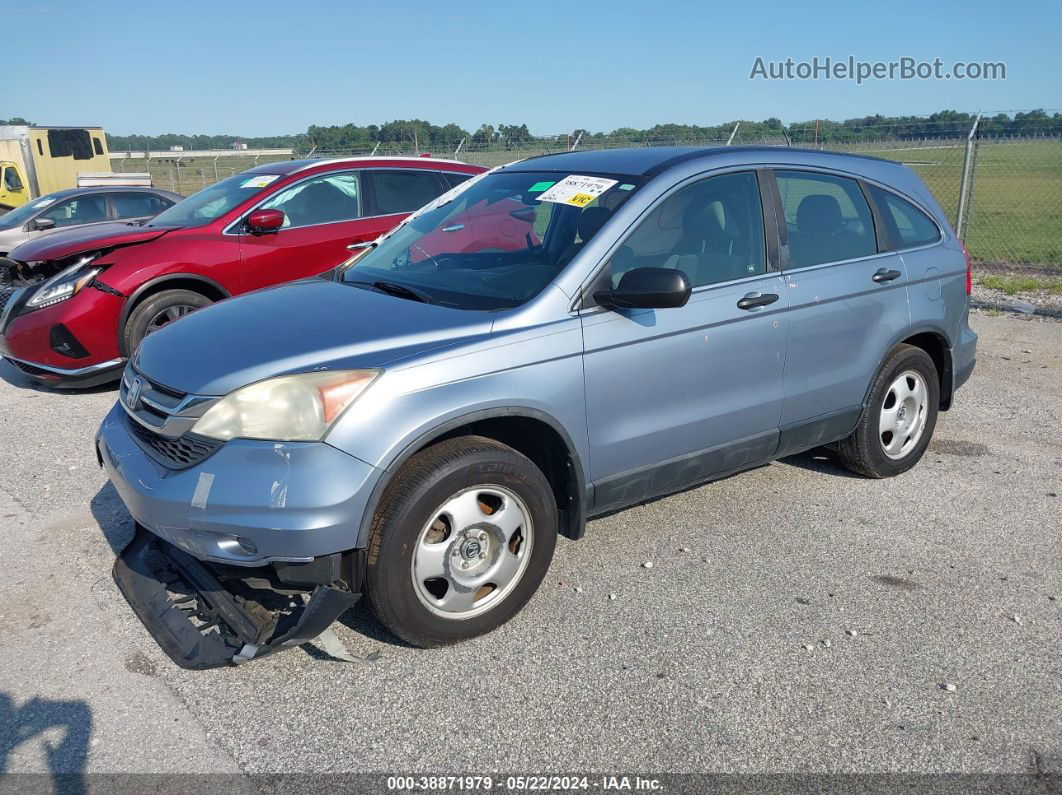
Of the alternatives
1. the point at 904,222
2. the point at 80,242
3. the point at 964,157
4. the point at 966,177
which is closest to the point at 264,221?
the point at 80,242

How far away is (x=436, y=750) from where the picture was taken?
9.32 ft

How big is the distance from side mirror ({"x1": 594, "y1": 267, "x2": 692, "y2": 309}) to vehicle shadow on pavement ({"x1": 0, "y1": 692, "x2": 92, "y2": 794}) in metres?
2.45

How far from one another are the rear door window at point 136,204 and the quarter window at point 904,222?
34.4 feet

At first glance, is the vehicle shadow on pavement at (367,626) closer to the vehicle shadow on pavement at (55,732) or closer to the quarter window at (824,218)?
the vehicle shadow on pavement at (55,732)

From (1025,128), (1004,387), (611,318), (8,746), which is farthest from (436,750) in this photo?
(1025,128)

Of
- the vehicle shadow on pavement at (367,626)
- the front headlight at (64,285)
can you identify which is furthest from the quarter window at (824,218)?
the front headlight at (64,285)

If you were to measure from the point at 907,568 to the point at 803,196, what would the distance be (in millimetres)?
1973

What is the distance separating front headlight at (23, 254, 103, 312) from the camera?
6.71m

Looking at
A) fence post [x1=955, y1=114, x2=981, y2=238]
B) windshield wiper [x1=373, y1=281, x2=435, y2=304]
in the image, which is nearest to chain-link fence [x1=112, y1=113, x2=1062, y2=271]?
fence post [x1=955, y1=114, x2=981, y2=238]

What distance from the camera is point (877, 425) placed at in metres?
4.95

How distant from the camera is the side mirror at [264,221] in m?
7.22

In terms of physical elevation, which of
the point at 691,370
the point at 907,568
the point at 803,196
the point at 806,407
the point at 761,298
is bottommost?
the point at 907,568

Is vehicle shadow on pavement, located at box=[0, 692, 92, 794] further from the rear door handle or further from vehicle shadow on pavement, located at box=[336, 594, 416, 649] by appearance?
the rear door handle

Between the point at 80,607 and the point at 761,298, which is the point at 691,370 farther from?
the point at 80,607
